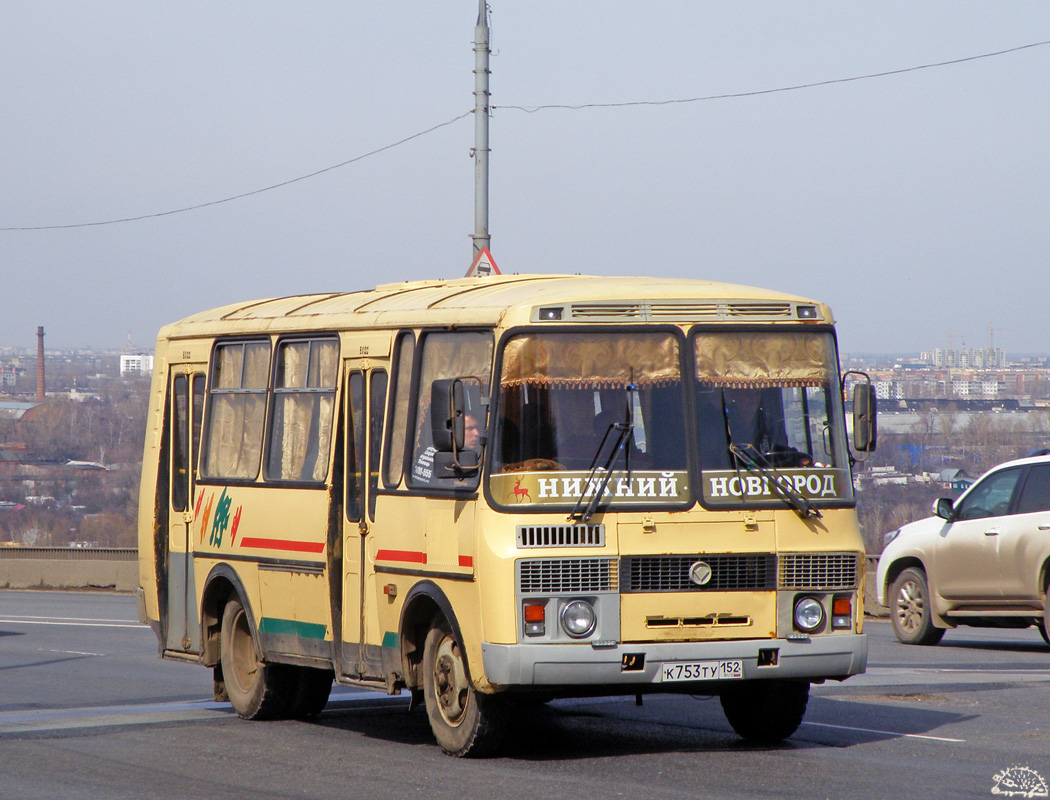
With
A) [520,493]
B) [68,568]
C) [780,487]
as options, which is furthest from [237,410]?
[68,568]

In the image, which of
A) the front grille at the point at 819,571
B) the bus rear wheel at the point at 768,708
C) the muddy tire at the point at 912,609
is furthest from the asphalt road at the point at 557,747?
the muddy tire at the point at 912,609

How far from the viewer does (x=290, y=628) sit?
10.5 m

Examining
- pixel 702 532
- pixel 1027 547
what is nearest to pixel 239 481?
pixel 702 532

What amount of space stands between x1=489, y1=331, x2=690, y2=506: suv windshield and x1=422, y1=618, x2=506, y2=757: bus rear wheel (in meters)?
1.07

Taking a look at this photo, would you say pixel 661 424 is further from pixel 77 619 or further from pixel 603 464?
pixel 77 619

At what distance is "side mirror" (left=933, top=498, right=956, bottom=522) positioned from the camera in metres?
16.6

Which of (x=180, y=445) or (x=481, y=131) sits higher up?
(x=481, y=131)

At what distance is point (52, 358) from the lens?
11312 centimetres

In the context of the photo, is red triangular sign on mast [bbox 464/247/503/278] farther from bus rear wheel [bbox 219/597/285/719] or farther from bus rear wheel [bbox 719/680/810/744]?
bus rear wheel [bbox 719/680/810/744]

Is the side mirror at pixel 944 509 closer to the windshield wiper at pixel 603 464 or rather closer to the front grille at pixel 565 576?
the windshield wiper at pixel 603 464

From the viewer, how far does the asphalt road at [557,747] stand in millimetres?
7855

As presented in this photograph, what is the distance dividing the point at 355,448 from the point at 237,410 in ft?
5.76

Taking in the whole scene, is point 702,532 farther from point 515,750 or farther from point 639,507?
point 515,750

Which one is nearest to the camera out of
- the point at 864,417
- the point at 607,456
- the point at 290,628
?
the point at 607,456
